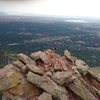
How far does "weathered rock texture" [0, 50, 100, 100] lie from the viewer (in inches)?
1705

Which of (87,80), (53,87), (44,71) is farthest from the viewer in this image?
(87,80)

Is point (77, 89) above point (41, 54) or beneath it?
beneath

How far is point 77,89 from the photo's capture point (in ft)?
147

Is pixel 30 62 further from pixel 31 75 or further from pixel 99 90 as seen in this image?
pixel 99 90

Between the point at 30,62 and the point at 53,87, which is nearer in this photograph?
the point at 53,87

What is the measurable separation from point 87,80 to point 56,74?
25.9 ft

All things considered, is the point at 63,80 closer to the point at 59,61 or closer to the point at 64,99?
the point at 64,99

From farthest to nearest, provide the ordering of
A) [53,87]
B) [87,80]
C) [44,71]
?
[87,80] < [44,71] < [53,87]

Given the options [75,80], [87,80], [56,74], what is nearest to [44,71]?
[56,74]

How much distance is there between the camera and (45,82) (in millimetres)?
43344

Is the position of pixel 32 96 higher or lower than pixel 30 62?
lower

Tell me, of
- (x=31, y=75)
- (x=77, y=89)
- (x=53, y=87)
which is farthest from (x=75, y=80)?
(x=31, y=75)

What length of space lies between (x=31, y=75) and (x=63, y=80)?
5.39 m

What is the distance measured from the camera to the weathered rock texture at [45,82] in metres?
43.3
